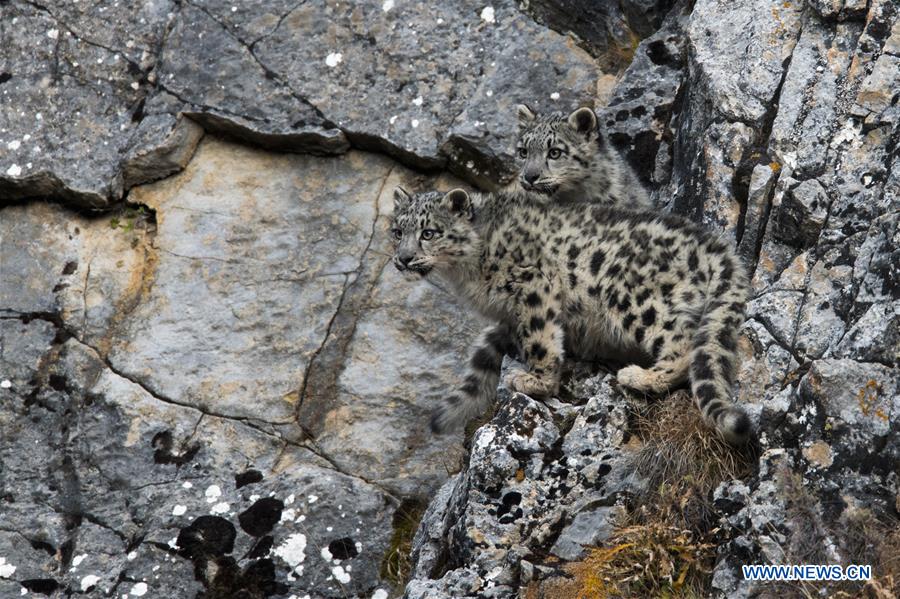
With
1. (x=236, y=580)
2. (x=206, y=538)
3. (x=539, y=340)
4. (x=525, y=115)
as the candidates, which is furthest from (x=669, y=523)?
(x=525, y=115)

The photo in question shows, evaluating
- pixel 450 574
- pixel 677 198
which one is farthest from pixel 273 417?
pixel 677 198

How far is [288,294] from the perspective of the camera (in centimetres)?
1143

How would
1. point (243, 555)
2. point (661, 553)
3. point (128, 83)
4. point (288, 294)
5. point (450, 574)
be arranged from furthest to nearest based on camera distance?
point (128, 83) → point (288, 294) → point (243, 555) → point (450, 574) → point (661, 553)

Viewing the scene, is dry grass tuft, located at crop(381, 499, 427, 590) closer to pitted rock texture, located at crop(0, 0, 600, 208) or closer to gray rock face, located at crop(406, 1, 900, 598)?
gray rock face, located at crop(406, 1, 900, 598)

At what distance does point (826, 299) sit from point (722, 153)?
2.39 metres

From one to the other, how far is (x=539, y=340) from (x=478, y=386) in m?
0.79

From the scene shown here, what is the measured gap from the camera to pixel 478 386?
10.2 m

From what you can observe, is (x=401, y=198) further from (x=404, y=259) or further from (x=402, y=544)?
(x=402, y=544)

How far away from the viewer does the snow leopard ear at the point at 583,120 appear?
1127 cm

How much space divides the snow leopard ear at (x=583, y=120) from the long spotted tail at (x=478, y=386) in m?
2.08

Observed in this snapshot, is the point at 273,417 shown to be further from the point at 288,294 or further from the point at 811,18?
the point at 811,18

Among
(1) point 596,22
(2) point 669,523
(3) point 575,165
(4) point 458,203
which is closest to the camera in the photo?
(2) point 669,523

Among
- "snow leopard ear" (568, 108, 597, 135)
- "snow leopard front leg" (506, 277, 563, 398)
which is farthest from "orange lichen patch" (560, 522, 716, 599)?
"snow leopard ear" (568, 108, 597, 135)

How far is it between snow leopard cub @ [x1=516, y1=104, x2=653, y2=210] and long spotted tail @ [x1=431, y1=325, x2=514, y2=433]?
1.53m
